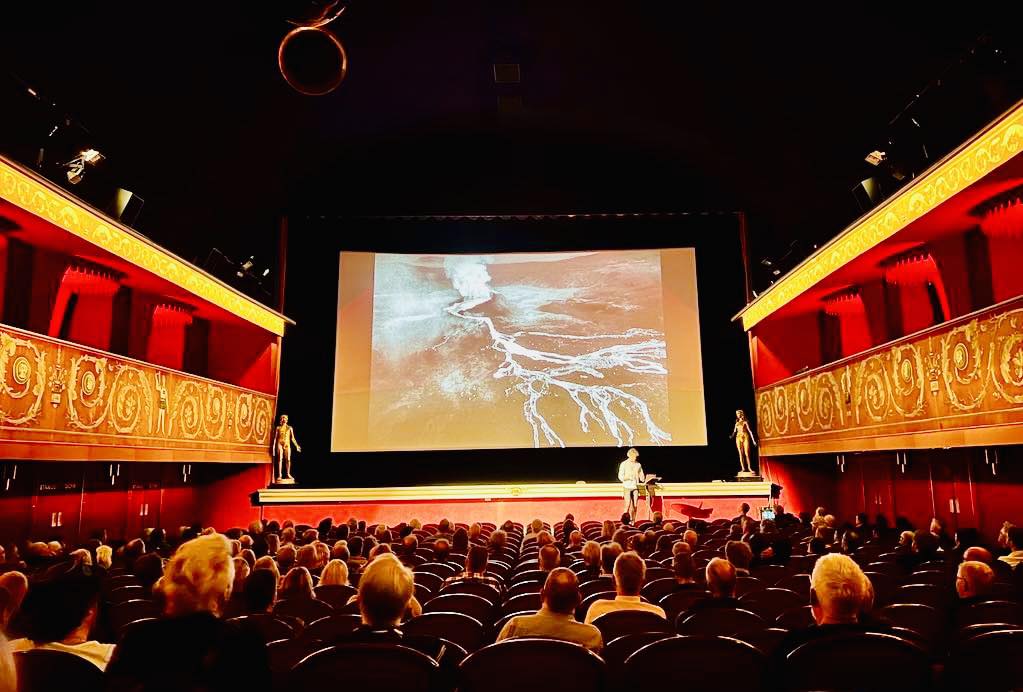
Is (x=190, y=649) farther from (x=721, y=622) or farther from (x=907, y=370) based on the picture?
(x=907, y=370)

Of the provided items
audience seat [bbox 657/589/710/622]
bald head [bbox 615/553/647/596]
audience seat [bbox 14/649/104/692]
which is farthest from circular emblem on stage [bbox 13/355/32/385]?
audience seat [bbox 657/589/710/622]

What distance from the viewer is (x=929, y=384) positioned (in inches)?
380

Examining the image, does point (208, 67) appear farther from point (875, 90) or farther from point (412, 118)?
point (875, 90)

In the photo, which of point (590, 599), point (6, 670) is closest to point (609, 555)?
point (590, 599)

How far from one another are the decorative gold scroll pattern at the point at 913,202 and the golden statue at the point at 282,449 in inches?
437

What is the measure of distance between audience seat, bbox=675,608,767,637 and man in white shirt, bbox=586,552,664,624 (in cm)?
51

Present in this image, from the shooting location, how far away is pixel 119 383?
11.0 metres

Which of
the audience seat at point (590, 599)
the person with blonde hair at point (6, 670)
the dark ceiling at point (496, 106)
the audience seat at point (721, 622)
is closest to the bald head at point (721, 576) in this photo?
the audience seat at point (721, 622)

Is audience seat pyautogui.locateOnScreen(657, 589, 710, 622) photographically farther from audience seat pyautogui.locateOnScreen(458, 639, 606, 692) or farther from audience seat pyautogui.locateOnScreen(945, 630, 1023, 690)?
audience seat pyautogui.locateOnScreen(458, 639, 606, 692)

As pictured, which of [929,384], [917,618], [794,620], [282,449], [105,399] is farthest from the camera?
[282,449]

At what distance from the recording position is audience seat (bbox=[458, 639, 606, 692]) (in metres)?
2.69

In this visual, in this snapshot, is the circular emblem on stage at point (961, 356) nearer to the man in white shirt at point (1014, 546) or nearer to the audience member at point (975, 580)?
the man in white shirt at point (1014, 546)

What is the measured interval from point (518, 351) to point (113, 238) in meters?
9.15

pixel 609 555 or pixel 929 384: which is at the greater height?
pixel 929 384
